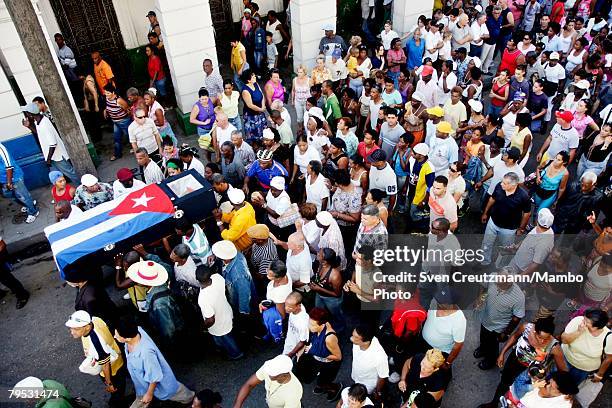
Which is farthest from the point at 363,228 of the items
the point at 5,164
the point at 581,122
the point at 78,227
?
the point at 5,164

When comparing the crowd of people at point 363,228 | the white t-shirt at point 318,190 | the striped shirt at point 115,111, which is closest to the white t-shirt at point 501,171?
the crowd of people at point 363,228

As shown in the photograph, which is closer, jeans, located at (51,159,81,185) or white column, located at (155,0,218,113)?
jeans, located at (51,159,81,185)

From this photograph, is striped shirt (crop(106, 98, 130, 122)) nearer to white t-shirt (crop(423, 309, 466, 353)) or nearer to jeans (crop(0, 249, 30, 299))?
jeans (crop(0, 249, 30, 299))

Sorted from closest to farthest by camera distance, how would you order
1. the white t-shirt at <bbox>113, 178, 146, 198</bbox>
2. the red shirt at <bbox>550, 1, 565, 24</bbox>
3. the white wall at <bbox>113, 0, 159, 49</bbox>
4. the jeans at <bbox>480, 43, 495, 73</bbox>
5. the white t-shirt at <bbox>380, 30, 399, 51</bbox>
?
the white t-shirt at <bbox>113, 178, 146, 198</bbox> → the white t-shirt at <bbox>380, 30, 399, 51</bbox> → the white wall at <bbox>113, 0, 159, 49</bbox> → the jeans at <bbox>480, 43, 495, 73</bbox> → the red shirt at <bbox>550, 1, 565, 24</bbox>

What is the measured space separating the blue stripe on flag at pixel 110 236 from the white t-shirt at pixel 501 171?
3.97 meters

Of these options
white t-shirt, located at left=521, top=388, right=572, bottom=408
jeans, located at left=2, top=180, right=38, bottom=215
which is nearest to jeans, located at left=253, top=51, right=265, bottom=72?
jeans, located at left=2, top=180, right=38, bottom=215

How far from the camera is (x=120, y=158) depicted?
875 cm

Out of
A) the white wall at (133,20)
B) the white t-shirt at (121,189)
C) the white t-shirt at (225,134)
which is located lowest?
the white t-shirt at (121,189)

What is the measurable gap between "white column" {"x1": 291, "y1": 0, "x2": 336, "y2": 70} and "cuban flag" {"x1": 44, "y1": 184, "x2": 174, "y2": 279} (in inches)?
205

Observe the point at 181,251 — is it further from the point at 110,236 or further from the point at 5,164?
the point at 5,164

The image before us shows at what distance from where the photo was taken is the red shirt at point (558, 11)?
35.9 ft

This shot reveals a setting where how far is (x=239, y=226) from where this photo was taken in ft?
17.8

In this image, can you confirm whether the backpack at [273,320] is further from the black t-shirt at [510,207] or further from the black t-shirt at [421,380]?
the black t-shirt at [510,207]

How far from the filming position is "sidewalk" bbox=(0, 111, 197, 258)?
719 centimetres
